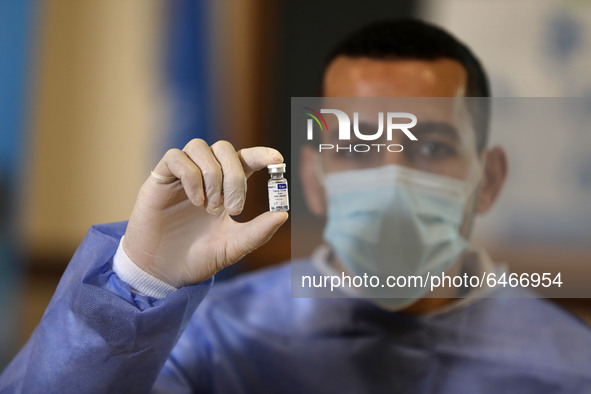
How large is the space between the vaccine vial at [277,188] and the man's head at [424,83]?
0.43 m

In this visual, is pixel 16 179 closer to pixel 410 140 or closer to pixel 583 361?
pixel 410 140

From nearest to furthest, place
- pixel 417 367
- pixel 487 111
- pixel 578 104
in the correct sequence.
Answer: pixel 417 367 < pixel 487 111 < pixel 578 104

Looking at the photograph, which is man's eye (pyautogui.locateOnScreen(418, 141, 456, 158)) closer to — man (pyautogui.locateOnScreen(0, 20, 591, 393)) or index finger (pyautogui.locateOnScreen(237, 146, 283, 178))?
man (pyautogui.locateOnScreen(0, 20, 591, 393))

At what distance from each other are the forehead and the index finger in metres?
0.47

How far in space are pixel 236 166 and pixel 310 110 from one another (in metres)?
0.43

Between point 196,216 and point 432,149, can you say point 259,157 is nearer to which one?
point 196,216

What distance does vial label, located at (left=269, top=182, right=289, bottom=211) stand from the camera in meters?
0.80

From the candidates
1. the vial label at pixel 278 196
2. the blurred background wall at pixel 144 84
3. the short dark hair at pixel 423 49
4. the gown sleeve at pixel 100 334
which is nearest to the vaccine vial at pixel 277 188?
the vial label at pixel 278 196

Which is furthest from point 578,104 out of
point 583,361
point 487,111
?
point 583,361

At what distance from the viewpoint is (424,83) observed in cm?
120

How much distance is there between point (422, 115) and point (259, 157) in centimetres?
52

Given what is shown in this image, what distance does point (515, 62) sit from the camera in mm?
2078

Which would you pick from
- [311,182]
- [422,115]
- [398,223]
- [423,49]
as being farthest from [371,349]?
[423,49]

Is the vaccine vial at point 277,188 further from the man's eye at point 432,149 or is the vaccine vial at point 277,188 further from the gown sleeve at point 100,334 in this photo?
the man's eye at point 432,149
